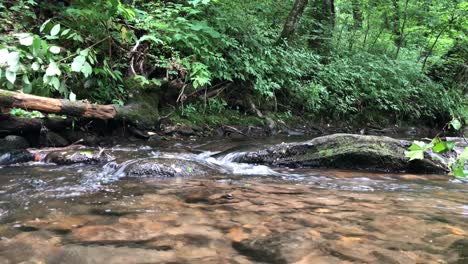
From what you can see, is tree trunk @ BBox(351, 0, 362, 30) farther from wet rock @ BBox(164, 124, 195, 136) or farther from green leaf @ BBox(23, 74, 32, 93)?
green leaf @ BBox(23, 74, 32, 93)

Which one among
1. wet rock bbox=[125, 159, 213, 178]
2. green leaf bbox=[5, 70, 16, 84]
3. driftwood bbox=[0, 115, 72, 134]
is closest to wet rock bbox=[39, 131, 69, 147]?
driftwood bbox=[0, 115, 72, 134]

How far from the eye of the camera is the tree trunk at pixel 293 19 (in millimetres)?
10906

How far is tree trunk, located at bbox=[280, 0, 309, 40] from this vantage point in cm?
1091

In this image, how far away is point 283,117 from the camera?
10367 mm

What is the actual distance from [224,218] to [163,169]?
204 cm

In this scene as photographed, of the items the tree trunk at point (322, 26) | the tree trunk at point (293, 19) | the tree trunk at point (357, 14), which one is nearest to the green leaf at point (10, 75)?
the tree trunk at point (293, 19)

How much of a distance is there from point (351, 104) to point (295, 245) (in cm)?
996

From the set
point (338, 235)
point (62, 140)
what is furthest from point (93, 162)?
point (338, 235)

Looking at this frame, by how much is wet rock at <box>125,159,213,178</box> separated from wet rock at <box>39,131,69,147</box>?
200 centimetres

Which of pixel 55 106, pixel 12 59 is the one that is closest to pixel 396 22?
pixel 55 106

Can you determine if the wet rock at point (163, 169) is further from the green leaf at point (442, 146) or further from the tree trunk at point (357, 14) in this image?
→ the tree trunk at point (357, 14)

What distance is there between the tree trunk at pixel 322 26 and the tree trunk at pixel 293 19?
5.40 ft

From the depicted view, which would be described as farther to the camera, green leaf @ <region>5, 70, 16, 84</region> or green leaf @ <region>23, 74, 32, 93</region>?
green leaf @ <region>23, 74, 32, 93</region>

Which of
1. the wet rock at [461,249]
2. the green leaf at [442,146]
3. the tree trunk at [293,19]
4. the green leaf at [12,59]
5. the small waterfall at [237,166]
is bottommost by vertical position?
the small waterfall at [237,166]
